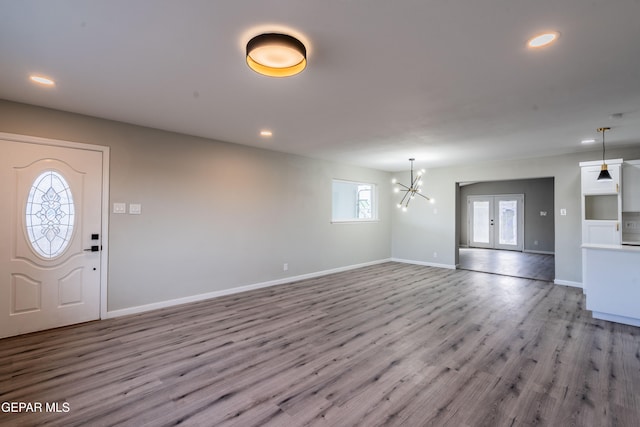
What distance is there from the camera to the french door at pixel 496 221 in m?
10.5

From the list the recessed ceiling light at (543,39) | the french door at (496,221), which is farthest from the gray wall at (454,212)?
the french door at (496,221)

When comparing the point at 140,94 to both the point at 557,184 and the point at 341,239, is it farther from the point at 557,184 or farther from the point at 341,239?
the point at 557,184

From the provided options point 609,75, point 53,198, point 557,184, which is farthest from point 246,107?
point 557,184

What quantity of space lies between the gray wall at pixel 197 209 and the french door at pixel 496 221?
295 inches

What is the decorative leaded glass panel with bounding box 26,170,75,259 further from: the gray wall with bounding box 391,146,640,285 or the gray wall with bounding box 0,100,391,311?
the gray wall with bounding box 391,146,640,285

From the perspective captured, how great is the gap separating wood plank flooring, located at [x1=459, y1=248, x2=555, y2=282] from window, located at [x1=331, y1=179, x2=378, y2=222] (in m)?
2.74

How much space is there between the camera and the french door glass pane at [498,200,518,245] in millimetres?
10609

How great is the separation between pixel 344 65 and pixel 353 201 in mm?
5407

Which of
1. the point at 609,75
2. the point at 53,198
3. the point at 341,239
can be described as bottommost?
the point at 341,239

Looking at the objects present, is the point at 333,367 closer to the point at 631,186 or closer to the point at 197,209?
the point at 197,209

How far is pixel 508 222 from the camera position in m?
10.8

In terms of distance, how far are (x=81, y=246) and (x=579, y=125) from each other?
651 centimetres

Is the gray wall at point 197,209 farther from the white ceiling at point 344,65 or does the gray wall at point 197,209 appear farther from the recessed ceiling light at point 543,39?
the recessed ceiling light at point 543,39

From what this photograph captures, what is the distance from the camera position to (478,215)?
11406 mm
